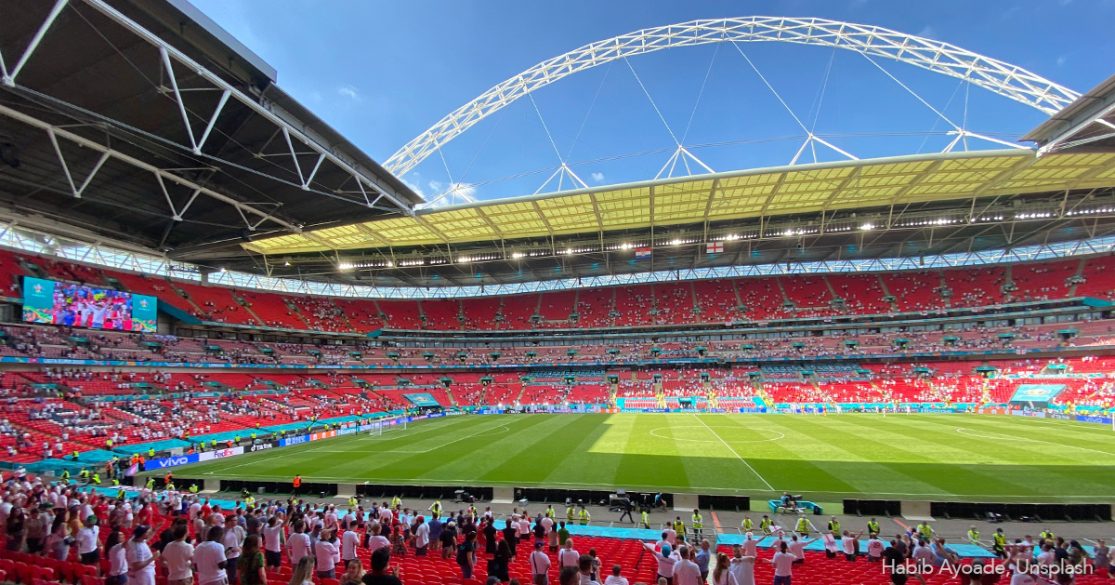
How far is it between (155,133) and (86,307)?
82.0 ft

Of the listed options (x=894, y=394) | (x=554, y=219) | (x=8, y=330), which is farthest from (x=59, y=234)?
(x=894, y=394)

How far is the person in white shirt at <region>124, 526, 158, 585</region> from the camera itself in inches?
229

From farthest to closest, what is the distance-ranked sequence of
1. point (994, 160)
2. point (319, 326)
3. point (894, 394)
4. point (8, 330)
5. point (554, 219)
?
point (319, 326)
point (894, 394)
point (554, 219)
point (8, 330)
point (994, 160)

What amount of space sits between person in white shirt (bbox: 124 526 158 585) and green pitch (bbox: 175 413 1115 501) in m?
15.3

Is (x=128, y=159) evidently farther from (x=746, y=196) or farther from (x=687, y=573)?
(x=746, y=196)

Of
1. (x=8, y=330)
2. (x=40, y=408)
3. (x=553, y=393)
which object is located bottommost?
(x=553, y=393)

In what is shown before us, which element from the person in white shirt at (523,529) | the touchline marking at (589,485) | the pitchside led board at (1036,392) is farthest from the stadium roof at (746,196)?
the person in white shirt at (523,529)

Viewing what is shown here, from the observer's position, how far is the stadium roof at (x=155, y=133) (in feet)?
49.3

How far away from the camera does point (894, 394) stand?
46.8 metres

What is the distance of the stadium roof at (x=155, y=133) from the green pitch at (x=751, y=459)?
1399cm

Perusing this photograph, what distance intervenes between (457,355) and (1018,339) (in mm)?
60037

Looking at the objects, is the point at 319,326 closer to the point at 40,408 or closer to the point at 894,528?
the point at 40,408

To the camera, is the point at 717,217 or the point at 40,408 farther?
the point at 717,217

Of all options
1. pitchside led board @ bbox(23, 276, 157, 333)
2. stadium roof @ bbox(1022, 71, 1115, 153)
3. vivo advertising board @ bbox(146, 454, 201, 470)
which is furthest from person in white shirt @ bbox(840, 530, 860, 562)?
pitchside led board @ bbox(23, 276, 157, 333)
